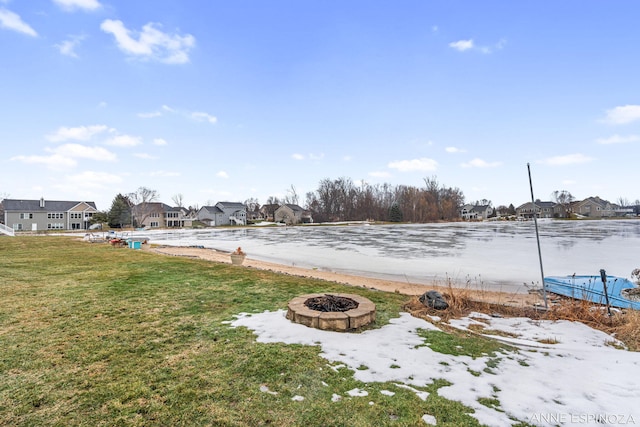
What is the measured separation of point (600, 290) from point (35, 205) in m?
69.3

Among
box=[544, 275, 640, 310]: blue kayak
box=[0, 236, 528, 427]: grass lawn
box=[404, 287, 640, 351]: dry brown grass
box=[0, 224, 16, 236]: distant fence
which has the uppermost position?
box=[0, 224, 16, 236]: distant fence

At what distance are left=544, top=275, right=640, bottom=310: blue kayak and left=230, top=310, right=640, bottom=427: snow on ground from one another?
360 cm

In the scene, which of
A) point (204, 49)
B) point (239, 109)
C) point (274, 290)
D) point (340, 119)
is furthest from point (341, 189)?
point (274, 290)

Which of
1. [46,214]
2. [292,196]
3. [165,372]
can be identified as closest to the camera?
[165,372]

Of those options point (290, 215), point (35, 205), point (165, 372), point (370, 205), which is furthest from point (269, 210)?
point (165, 372)

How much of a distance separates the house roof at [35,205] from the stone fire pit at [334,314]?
→ 64.1 m

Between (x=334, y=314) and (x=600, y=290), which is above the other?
(x=334, y=314)

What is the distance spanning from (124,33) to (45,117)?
564 inches

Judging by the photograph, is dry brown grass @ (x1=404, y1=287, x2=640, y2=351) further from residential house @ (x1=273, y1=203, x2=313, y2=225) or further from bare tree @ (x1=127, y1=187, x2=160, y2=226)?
residential house @ (x1=273, y1=203, x2=313, y2=225)

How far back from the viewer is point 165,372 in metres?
3.13

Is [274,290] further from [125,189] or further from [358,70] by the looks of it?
[125,189]

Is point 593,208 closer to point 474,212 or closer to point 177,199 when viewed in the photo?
point 474,212

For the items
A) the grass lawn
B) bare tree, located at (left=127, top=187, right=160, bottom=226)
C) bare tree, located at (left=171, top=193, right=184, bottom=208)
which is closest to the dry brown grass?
the grass lawn

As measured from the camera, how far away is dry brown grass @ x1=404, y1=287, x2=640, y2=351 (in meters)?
4.67
